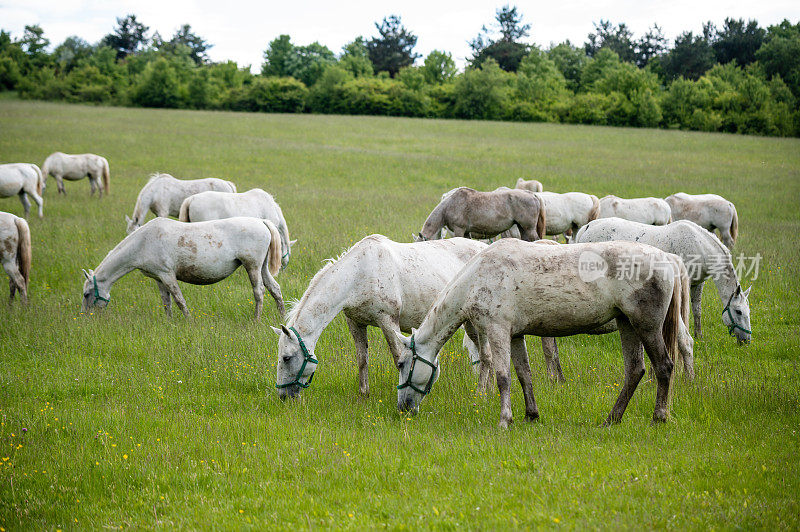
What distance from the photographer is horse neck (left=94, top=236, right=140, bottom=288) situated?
1078cm

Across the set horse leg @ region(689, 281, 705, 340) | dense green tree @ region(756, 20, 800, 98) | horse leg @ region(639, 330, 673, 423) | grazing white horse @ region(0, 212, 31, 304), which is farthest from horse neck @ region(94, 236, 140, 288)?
dense green tree @ region(756, 20, 800, 98)

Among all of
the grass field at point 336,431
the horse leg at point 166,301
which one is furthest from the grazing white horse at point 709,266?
the horse leg at point 166,301

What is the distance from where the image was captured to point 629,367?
6707 millimetres

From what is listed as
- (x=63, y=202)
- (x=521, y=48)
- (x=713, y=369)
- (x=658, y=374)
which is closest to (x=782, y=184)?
(x=713, y=369)

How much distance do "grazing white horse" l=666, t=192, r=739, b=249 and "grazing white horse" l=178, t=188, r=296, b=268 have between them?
9651 millimetres

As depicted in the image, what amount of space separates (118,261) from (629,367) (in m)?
8.34

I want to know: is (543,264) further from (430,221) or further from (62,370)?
(430,221)

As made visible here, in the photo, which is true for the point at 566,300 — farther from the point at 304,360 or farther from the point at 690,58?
the point at 690,58

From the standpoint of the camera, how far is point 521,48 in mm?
89188

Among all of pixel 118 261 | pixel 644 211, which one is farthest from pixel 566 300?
pixel 644 211

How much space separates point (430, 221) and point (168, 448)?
358 inches

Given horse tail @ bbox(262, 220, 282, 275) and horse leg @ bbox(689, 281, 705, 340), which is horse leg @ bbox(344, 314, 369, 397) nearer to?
horse tail @ bbox(262, 220, 282, 275)

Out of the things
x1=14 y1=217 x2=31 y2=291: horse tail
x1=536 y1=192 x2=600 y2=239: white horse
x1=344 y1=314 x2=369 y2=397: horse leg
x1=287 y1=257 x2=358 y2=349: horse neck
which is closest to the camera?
x1=287 y1=257 x2=358 y2=349: horse neck

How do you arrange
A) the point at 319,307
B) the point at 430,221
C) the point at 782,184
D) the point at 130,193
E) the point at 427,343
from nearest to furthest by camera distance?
1. the point at 427,343
2. the point at 319,307
3. the point at 430,221
4. the point at 130,193
5. the point at 782,184
